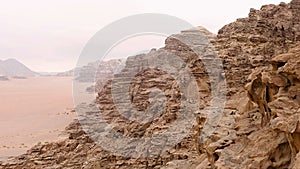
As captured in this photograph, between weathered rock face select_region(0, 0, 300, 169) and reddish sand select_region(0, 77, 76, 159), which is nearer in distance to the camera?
weathered rock face select_region(0, 0, 300, 169)

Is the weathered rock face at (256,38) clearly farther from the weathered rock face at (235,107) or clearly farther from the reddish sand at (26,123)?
the reddish sand at (26,123)

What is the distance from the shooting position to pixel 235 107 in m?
13.8

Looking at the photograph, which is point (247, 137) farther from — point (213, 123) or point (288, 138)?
point (213, 123)

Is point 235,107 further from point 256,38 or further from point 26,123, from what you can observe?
point 26,123

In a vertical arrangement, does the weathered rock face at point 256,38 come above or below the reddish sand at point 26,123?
above

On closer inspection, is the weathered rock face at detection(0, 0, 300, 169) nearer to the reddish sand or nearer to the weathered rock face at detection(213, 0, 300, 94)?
the weathered rock face at detection(213, 0, 300, 94)

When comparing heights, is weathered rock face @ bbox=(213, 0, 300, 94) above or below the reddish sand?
above

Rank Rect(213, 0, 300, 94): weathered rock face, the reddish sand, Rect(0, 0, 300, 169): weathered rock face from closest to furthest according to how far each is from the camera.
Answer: Rect(0, 0, 300, 169): weathered rock face < Rect(213, 0, 300, 94): weathered rock face < the reddish sand

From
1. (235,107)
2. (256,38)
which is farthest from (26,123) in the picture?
(235,107)

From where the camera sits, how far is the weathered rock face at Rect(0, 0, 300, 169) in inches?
348

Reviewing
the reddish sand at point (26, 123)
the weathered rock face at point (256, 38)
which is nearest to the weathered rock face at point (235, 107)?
the weathered rock face at point (256, 38)

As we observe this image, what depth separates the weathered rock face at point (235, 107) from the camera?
8.84m

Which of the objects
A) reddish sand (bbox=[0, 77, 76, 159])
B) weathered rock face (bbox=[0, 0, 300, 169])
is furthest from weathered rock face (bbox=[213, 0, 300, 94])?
reddish sand (bbox=[0, 77, 76, 159])

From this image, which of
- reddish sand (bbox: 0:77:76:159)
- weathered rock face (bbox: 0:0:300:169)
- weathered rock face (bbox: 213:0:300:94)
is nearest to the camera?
weathered rock face (bbox: 0:0:300:169)
